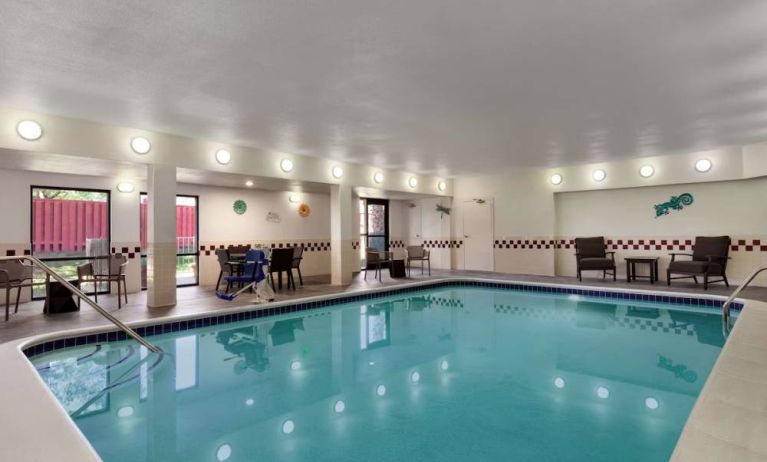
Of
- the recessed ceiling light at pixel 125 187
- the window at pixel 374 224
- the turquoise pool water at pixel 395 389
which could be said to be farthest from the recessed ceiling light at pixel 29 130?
the window at pixel 374 224

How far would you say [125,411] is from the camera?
267 cm

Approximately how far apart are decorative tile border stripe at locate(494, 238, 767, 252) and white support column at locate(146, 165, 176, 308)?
685cm

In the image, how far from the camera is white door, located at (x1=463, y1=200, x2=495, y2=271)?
9.82 meters

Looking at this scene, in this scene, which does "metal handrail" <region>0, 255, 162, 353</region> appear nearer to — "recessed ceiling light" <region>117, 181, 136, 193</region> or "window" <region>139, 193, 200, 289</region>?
"recessed ceiling light" <region>117, 181, 136, 193</region>

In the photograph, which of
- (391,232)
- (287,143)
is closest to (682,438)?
(287,143)

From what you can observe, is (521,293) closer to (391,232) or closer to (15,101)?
(391,232)

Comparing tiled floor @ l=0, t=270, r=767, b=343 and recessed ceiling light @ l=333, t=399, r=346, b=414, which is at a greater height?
tiled floor @ l=0, t=270, r=767, b=343

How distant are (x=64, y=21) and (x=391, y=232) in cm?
876

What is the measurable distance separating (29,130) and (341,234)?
4.57 metres

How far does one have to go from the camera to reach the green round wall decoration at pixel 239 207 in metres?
8.28

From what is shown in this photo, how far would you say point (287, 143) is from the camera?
6059mm

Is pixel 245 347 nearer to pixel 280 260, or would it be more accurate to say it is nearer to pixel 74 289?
pixel 74 289

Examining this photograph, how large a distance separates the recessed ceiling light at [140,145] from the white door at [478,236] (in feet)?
23.1

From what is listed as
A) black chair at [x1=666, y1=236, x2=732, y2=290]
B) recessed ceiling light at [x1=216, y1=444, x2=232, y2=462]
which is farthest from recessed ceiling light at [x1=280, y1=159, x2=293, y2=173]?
black chair at [x1=666, y1=236, x2=732, y2=290]
